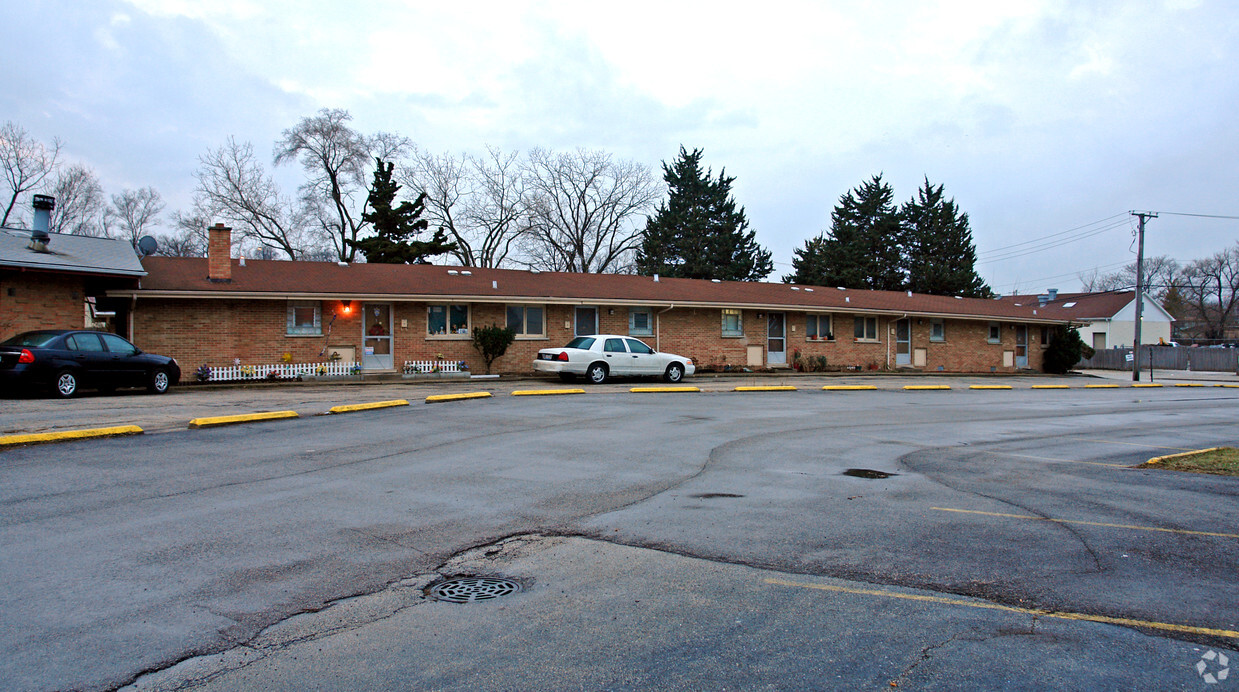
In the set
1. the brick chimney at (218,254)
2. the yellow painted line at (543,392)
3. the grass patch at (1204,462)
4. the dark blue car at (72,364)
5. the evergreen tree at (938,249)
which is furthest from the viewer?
the evergreen tree at (938,249)

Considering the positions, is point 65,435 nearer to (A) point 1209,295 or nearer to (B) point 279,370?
(B) point 279,370

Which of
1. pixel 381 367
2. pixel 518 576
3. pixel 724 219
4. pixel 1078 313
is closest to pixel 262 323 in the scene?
pixel 381 367

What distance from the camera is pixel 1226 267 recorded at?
71.2 metres

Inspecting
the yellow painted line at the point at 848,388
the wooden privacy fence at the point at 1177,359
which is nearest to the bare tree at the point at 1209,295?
the wooden privacy fence at the point at 1177,359

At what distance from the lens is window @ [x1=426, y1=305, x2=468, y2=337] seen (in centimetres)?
2361

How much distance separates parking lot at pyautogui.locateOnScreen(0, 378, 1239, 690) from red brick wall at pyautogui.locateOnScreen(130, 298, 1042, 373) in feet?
36.5

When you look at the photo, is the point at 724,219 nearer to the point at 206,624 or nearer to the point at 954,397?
the point at 954,397

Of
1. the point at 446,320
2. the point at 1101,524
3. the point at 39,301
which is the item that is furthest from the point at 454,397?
the point at 1101,524

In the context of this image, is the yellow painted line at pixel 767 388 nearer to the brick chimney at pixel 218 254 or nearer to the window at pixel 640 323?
the window at pixel 640 323

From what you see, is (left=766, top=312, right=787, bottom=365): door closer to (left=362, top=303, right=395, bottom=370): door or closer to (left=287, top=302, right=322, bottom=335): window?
(left=362, top=303, right=395, bottom=370): door

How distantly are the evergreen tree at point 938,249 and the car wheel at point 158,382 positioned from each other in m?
51.5

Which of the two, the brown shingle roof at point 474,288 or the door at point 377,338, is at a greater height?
the brown shingle roof at point 474,288

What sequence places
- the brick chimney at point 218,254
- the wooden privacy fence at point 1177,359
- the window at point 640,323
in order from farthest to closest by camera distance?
1. the wooden privacy fence at point 1177,359
2. the window at point 640,323
3. the brick chimney at point 218,254

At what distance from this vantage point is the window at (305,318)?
71.5 ft
